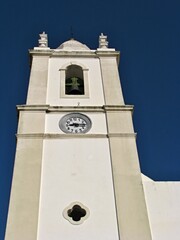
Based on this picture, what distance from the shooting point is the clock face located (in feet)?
42.9

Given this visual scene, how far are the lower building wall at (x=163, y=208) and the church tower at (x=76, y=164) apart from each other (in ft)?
1.18

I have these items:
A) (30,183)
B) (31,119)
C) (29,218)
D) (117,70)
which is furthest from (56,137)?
(117,70)

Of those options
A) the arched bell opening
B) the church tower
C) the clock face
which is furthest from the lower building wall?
the arched bell opening

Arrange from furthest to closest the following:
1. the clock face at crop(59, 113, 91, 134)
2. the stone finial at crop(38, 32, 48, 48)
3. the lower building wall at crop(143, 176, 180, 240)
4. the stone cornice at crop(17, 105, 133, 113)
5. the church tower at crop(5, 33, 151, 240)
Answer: the stone finial at crop(38, 32, 48, 48) → the stone cornice at crop(17, 105, 133, 113) → the clock face at crop(59, 113, 91, 134) → the lower building wall at crop(143, 176, 180, 240) → the church tower at crop(5, 33, 151, 240)

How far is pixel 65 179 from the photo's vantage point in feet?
37.8

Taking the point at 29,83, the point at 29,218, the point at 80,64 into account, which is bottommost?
the point at 29,218

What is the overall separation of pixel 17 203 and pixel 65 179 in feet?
5.04

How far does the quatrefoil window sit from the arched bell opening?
5.43 meters

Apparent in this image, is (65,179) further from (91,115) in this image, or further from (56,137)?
(91,115)

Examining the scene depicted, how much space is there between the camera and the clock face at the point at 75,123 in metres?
13.1

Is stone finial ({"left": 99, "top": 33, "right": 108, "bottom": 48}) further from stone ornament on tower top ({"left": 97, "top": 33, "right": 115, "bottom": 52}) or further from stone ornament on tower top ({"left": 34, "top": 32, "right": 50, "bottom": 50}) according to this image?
stone ornament on tower top ({"left": 34, "top": 32, "right": 50, "bottom": 50})

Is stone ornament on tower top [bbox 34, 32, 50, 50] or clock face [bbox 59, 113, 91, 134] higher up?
stone ornament on tower top [bbox 34, 32, 50, 50]

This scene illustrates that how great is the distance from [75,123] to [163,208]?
13.2 feet

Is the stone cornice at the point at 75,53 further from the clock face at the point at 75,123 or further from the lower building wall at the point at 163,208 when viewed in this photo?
the lower building wall at the point at 163,208
